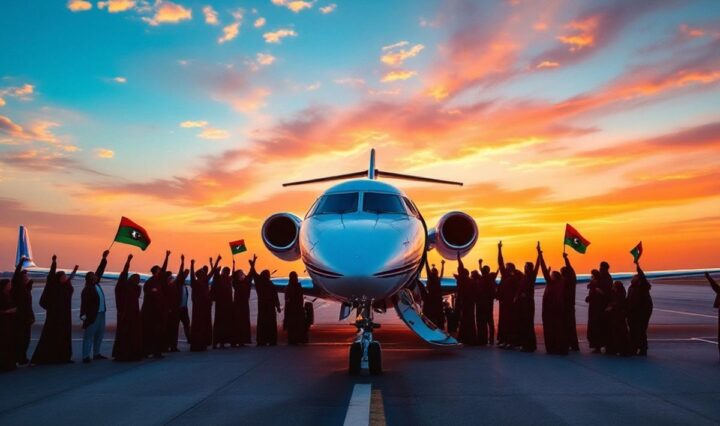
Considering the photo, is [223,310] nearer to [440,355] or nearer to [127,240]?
[127,240]

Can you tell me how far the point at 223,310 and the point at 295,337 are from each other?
1.84m

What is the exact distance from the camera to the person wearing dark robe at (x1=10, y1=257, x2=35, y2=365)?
9508 millimetres

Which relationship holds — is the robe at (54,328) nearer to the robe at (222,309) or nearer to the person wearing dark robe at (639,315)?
the robe at (222,309)

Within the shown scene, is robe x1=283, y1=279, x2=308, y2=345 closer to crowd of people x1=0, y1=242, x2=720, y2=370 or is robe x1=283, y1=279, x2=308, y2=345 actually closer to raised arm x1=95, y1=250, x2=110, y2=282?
crowd of people x1=0, y1=242, x2=720, y2=370

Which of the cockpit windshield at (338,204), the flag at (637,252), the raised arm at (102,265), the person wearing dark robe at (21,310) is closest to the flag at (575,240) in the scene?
the flag at (637,252)

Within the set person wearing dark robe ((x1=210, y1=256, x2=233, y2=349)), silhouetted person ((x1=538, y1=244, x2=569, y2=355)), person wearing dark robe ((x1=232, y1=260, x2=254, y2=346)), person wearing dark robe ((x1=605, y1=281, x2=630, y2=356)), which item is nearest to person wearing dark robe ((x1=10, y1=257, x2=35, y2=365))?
person wearing dark robe ((x1=210, y1=256, x2=233, y2=349))

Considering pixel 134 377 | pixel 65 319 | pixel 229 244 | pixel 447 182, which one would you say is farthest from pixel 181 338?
pixel 447 182

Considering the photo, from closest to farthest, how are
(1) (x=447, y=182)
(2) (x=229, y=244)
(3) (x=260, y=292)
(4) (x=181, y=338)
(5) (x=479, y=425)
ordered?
1. (5) (x=479, y=425)
2. (3) (x=260, y=292)
3. (4) (x=181, y=338)
4. (2) (x=229, y=244)
5. (1) (x=447, y=182)

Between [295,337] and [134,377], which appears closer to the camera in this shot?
[134,377]

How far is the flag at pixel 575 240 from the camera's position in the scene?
13492 millimetres

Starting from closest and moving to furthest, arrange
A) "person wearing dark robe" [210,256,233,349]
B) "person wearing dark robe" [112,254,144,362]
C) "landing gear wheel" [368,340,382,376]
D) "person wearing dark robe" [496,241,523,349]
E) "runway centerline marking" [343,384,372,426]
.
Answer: "runway centerline marking" [343,384,372,426], "landing gear wheel" [368,340,382,376], "person wearing dark robe" [112,254,144,362], "person wearing dark robe" [496,241,523,349], "person wearing dark robe" [210,256,233,349]

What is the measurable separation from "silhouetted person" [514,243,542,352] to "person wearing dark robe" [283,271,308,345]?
5011mm

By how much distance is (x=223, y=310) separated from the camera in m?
12.3

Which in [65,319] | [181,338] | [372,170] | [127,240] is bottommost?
[181,338]
